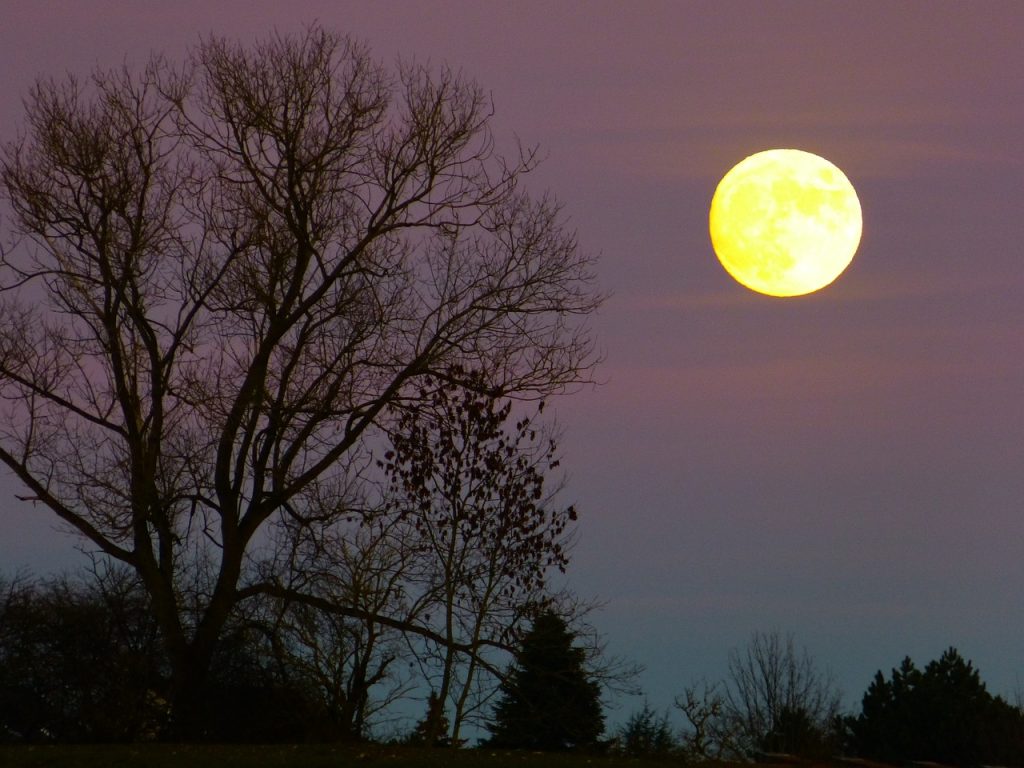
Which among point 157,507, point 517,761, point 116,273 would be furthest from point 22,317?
point 517,761

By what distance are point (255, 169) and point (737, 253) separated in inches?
327

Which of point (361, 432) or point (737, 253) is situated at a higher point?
point (737, 253)

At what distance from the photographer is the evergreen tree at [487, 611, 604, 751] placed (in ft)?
65.8

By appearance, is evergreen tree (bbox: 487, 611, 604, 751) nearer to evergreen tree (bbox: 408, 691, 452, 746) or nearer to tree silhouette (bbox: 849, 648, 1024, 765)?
evergreen tree (bbox: 408, 691, 452, 746)

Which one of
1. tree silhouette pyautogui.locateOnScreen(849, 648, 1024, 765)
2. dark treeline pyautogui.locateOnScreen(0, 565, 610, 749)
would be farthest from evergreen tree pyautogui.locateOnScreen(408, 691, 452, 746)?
tree silhouette pyautogui.locateOnScreen(849, 648, 1024, 765)

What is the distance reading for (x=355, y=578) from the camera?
18938mm

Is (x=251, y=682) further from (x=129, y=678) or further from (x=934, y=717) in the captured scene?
(x=934, y=717)

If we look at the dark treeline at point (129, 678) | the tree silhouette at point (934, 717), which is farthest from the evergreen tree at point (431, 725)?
the tree silhouette at point (934, 717)

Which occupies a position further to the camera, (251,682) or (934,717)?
(934,717)

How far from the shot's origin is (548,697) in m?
26.0

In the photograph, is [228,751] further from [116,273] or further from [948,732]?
[948,732]

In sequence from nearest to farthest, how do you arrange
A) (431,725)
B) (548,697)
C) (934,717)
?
1. (431,725)
2. (548,697)
3. (934,717)

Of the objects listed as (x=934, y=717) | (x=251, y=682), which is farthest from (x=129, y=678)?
(x=934, y=717)

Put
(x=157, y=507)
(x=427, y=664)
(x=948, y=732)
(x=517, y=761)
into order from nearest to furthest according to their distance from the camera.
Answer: (x=517, y=761), (x=427, y=664), (x=157, y=507), (x=948, y=732)
